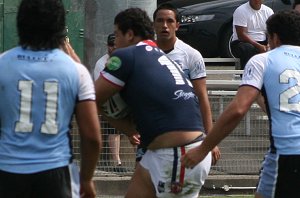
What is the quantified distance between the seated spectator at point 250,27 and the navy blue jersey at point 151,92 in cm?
742

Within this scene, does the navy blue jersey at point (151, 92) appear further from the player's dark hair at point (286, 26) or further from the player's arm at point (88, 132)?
the player's arm at point (88, 132)

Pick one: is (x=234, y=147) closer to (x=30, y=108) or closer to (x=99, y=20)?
(x=99, y=20)

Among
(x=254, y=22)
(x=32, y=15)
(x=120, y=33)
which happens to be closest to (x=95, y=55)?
(x=254, y=22)

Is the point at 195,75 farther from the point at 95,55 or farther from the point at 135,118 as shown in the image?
the point at 95,55

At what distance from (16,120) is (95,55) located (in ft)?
20.3

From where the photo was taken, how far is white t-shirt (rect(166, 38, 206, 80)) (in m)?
8.84

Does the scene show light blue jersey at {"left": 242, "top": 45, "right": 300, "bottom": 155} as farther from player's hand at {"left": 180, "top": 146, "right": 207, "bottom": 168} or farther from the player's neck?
the player's neck

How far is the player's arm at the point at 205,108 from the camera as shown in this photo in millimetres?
8305

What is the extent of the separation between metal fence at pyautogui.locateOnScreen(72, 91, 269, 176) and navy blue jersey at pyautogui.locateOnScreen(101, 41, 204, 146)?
400cm

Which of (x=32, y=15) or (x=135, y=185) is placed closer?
(x=32, y=15)

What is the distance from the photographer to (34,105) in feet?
19.2

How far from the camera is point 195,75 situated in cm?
882

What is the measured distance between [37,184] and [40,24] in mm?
914

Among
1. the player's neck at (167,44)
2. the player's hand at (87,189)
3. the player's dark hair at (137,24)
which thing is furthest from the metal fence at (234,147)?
the player's hand at (87,189)
